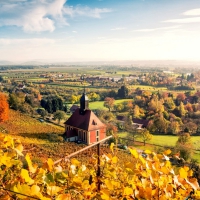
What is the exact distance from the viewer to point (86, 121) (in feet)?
98.9

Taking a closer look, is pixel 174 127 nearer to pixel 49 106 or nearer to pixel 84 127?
pixel 84 127

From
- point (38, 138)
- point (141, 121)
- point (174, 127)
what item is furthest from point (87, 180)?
point (141, 121)

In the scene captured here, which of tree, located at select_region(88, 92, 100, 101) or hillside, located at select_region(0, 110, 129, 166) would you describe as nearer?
hillside, located at select_region(0, 110, 129, 166)

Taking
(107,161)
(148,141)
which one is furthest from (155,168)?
(148,141)

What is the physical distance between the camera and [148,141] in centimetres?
3706

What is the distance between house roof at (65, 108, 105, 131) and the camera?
1171 inches

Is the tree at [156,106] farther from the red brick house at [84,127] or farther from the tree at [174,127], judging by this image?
the red brick house at [84,127]

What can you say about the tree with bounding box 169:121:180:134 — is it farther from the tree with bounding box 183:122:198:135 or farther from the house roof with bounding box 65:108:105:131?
the house roof with bounding box 65:108:105:131

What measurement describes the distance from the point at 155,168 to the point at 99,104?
6124cm

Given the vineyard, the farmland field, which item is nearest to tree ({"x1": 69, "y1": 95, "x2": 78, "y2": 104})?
the farmland field

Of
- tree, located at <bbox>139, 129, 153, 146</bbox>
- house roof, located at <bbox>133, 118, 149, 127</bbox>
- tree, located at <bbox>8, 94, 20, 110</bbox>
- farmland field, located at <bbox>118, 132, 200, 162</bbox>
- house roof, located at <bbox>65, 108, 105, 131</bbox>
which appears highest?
tree, located at <bbox>8, 94, 20, 110</bbox>

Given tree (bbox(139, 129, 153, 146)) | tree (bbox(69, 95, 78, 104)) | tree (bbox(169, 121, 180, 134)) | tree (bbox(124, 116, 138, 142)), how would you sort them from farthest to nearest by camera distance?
tree (bbox(69, 95, 78, 104)) → tree (bbox(169, 121, 180, 134)) → tree (bbox(124, 116, 138, 142)) → tree (bbox(139, 129, 153, 146))

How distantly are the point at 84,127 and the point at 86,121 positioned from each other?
2.53 feet

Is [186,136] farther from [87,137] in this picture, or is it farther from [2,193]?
[2,193]
